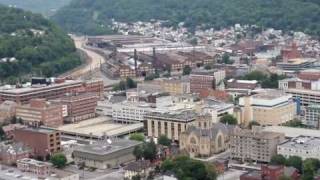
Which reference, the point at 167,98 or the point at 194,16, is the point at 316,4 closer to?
the point at 194,16

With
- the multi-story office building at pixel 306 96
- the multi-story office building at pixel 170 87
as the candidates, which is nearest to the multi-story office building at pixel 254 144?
the multi-story office building at pixel 306 96

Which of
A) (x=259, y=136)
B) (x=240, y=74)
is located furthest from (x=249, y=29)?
(x=259, y=136)

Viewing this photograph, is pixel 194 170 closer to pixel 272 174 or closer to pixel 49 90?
pixel 272 174

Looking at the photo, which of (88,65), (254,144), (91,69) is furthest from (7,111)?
(88,65)

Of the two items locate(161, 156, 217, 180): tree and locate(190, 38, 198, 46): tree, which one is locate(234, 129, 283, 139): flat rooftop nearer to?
locate(161, 156, 217, 180): tree

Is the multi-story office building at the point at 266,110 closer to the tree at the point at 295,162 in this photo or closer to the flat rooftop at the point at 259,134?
the flat rooftop at the point at 259,134

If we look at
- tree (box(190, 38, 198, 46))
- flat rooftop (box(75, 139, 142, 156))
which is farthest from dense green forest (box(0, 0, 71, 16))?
flat rooftop (box(75, 139, 142, 156))
